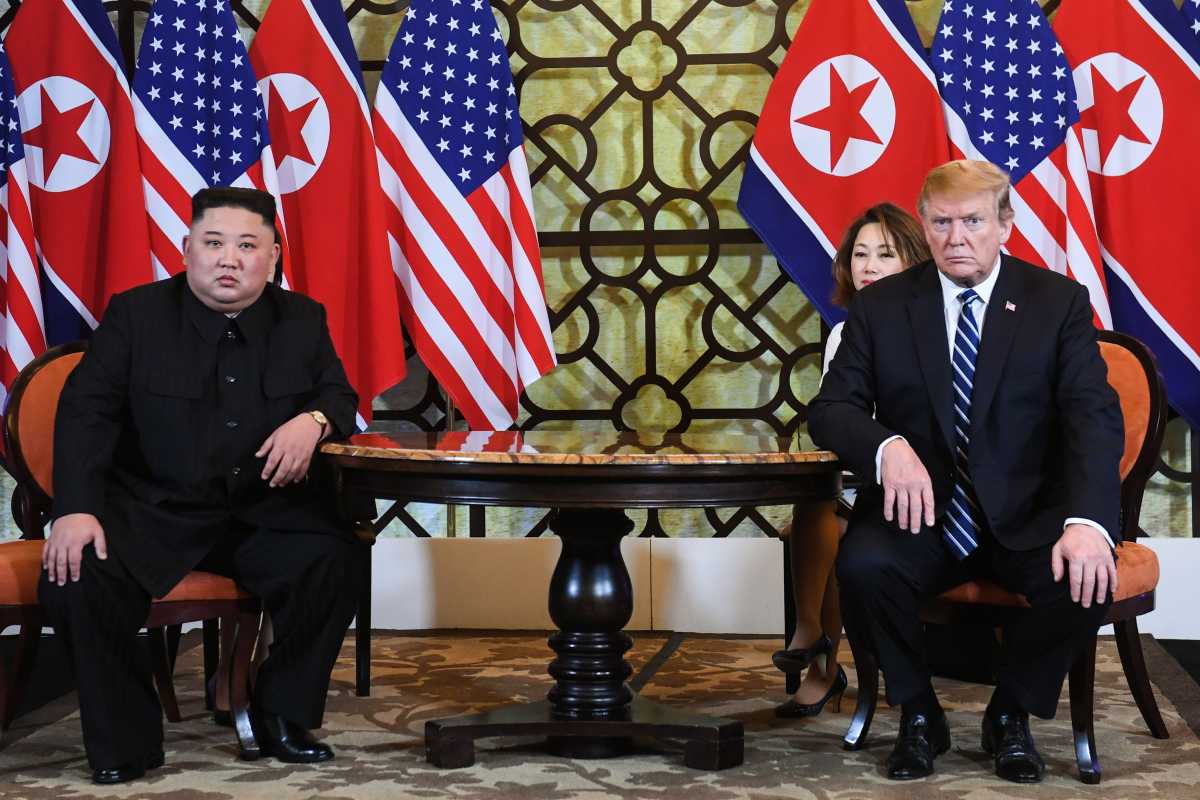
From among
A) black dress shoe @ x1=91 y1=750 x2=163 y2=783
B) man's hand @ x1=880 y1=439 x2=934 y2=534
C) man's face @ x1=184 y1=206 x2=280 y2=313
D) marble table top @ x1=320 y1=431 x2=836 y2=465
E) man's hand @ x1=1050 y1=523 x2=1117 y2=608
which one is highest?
man's face @ x1=184 y1=206 x2=280 y2=313

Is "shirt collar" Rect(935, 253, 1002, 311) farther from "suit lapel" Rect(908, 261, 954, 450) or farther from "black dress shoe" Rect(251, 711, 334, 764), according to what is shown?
"black dress shoe" Rect(251, 711, 334, 764)

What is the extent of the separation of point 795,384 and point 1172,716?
1769 mm

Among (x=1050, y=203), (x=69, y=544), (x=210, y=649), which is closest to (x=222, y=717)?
(x=210, y=649)

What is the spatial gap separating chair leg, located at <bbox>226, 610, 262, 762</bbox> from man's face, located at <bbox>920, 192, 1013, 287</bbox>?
164 centimetres

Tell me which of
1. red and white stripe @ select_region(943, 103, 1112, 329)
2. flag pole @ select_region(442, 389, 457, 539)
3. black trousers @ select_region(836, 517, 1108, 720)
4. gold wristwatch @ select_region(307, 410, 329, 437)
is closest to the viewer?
black trousers @ select_region(836, 517, 1108, 720)

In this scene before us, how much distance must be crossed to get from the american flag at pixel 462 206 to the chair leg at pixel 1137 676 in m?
1.96

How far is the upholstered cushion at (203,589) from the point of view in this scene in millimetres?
2936

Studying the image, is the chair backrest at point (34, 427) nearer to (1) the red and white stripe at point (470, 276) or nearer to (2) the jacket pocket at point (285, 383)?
(2) the jacket pocket at point (285, 383)

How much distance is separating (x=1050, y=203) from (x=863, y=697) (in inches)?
79.8

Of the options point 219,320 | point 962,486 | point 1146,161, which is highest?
point 1146,161

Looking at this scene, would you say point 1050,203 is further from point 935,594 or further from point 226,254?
point 226,254

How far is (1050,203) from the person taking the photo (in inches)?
174

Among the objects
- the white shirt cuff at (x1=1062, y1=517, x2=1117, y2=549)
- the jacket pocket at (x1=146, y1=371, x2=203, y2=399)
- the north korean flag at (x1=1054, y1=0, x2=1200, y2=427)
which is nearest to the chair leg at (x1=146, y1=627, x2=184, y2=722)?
the jacket pocket at (x1=146, y1=371, x2=203, y2=399)

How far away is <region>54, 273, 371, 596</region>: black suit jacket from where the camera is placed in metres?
2.95
